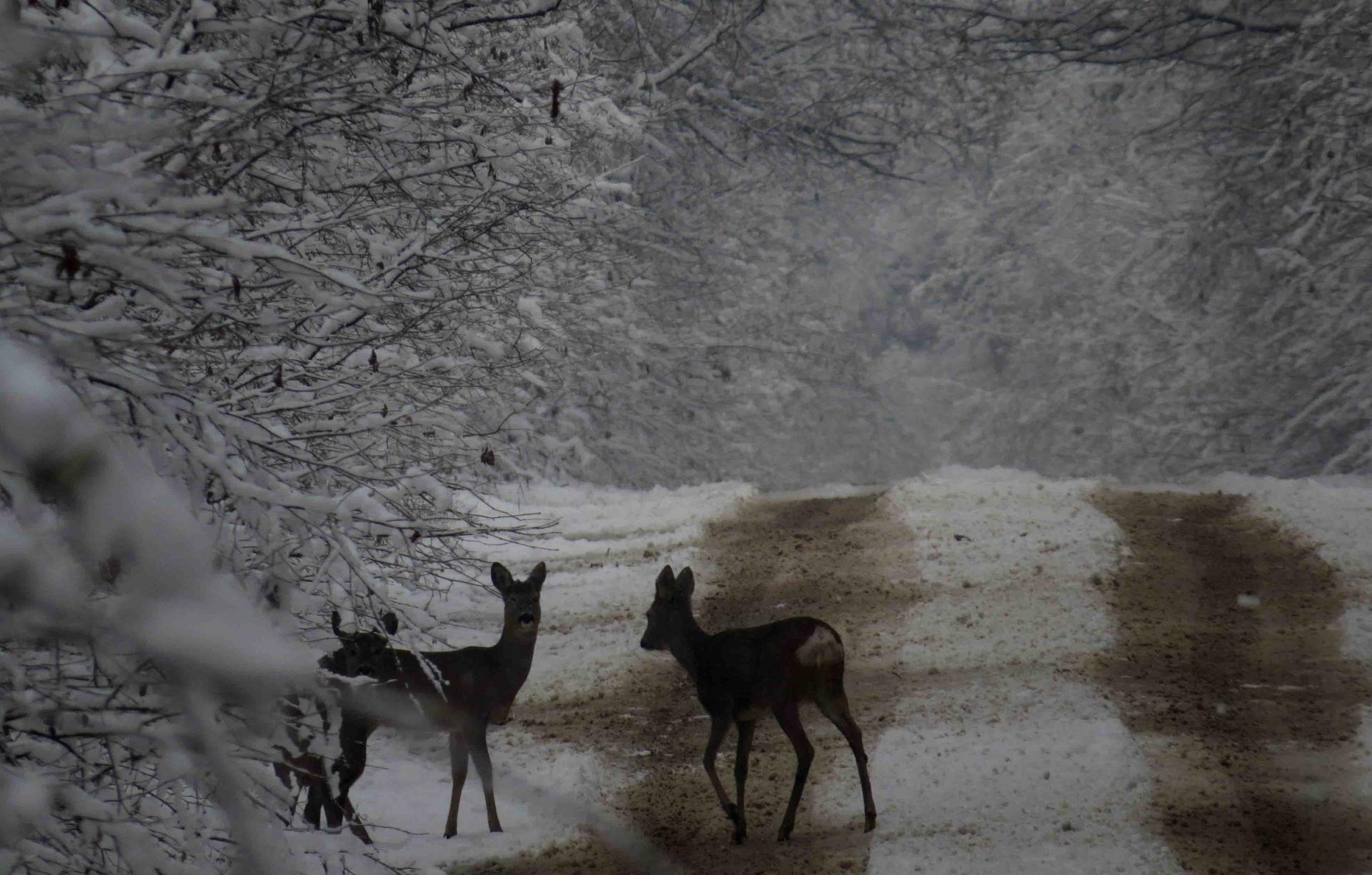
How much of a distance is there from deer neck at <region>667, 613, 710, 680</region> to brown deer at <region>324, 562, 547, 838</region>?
861 mm

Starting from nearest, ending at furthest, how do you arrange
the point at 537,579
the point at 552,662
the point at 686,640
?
the point at 537,579
the point at 686,640
the point at 552,662

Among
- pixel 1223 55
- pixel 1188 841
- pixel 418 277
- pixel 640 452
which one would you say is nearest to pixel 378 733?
pixel 418 277

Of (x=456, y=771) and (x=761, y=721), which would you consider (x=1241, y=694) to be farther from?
(x=456, y=771)

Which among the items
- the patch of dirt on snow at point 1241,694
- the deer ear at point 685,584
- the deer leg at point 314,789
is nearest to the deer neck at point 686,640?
the deer ear at point 685,584

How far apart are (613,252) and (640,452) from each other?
463 cm

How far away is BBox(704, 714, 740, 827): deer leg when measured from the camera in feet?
21.5

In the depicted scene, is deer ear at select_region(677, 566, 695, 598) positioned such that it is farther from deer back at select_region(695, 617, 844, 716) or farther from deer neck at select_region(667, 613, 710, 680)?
deer back at select_region(695, 617, 844, 716)

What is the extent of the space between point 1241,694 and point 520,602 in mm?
4951

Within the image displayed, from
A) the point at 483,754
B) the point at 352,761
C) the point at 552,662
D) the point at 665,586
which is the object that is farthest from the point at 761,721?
the point at 352,761

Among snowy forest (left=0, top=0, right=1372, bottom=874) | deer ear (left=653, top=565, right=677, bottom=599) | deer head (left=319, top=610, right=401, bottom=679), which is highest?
snowy forest (left=0, top=0, right=1372, bottom=874)

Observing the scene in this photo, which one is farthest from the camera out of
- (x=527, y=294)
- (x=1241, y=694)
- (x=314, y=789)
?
(x=527, y=294)

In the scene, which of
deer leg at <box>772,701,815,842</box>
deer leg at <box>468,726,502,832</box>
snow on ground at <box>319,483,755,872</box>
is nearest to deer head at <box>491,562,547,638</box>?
snow on ground at <box>319,483,755,872</box>

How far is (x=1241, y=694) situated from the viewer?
7953mm

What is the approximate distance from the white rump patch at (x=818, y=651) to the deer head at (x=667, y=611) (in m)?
0.99
